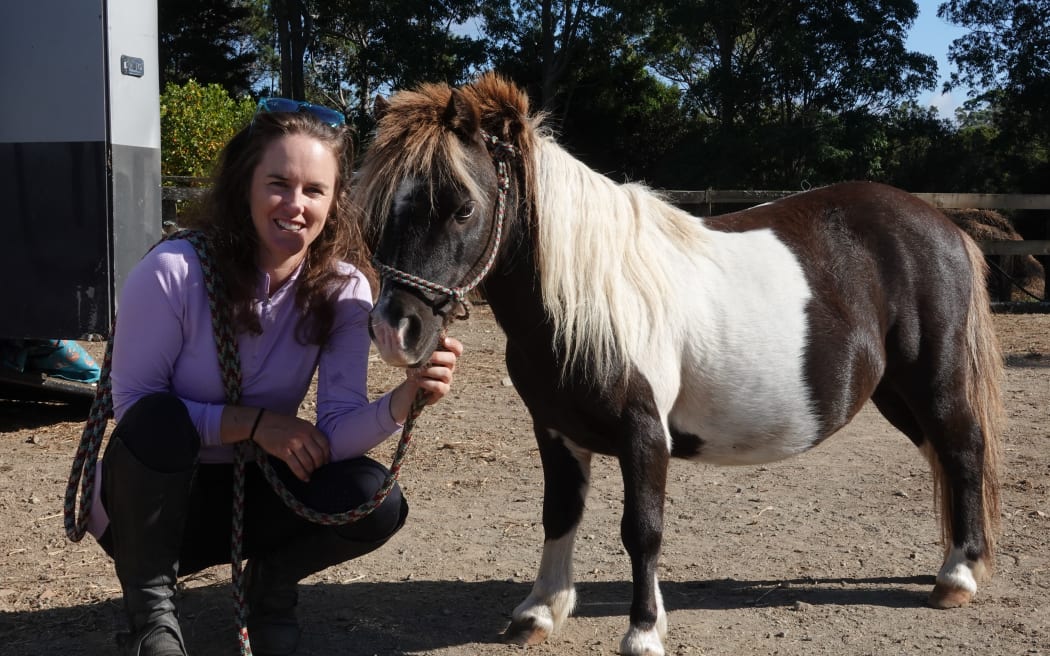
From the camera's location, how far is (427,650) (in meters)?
2.85

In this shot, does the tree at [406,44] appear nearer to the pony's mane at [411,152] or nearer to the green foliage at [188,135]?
the green foliage at [188,135]

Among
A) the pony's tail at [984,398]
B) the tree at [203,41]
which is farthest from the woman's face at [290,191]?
the tree at [203,41]

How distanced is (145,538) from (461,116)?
134 centimetres

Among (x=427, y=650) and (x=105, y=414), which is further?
(x=427, y=650)

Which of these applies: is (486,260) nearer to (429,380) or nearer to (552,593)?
(429,380)

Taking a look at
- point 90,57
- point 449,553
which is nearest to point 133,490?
point 449,553

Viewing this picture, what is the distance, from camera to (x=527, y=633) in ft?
9.61

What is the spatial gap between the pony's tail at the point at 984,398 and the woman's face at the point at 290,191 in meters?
2.37

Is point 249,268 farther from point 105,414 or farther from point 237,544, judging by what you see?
point 237,544

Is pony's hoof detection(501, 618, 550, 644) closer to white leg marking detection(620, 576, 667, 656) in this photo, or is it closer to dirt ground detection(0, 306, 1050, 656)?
dirt ground detection(0, 306, 1050, 656)

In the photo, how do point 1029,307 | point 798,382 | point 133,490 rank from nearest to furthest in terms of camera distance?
point 133,490
point 798,382
point 1029,307

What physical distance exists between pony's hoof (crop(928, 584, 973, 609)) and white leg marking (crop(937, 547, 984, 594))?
0.04 feet

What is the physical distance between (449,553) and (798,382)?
1546 mm

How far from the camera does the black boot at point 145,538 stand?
7.59 ft
